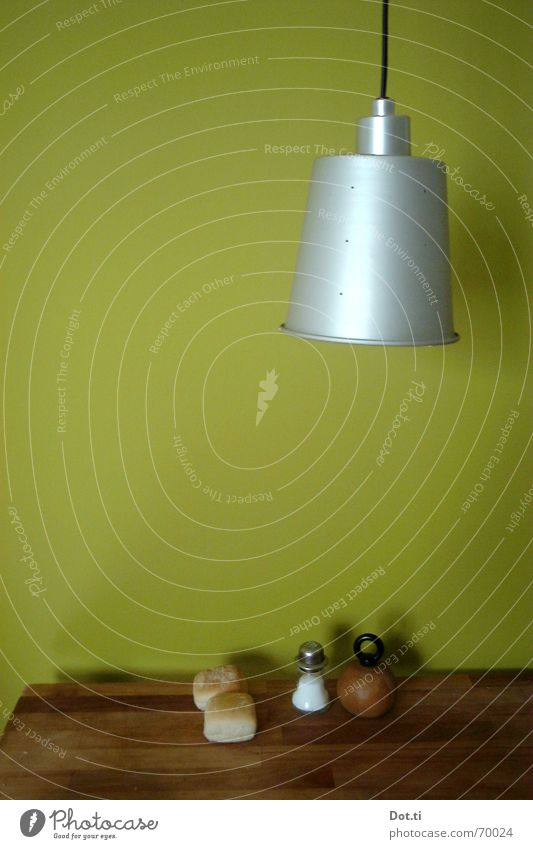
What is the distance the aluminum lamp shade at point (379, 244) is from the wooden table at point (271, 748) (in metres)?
0.51

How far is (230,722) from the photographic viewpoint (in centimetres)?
94

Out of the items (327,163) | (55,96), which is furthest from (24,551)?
(327,163)

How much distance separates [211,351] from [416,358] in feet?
0.80

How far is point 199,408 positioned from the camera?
1018 millimetres

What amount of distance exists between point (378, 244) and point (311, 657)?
548 mm

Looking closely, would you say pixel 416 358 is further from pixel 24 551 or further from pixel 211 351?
pixel 24 551

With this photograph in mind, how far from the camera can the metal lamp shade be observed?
61 centimetres

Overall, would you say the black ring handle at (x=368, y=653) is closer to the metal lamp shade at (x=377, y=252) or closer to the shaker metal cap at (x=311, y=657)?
the shaker metal cap at (x=311, y=657)

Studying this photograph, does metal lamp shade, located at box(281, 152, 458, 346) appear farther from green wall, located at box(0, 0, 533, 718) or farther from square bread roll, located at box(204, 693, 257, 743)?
square bread roll, located at box(204, 693, 257, 743)

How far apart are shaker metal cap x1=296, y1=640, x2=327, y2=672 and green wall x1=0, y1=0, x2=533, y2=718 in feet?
0.29
